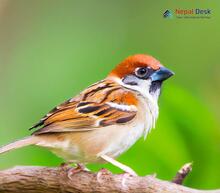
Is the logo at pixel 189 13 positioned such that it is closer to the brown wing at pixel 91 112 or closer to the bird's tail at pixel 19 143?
the brown wing at pixel 91 112

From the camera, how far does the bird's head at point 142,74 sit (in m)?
3.60

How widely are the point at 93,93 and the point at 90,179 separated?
366 mm

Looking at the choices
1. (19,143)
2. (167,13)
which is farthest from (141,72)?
(167,13)

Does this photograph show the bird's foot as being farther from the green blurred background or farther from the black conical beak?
the black conical beak

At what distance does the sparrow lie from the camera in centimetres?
353

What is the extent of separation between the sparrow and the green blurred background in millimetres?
168

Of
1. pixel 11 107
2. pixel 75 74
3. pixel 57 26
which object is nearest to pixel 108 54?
pixel 75 74

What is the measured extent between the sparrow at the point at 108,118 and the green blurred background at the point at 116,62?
0.17 meters

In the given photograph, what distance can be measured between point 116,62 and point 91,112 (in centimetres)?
131

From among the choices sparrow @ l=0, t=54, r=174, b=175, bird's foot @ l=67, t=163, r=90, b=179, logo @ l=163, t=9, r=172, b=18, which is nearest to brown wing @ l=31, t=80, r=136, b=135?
sparrow @ l=0, t=54, r=174, b=175

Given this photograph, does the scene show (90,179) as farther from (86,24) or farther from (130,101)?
(86,24)

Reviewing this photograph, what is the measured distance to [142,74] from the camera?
144 inches

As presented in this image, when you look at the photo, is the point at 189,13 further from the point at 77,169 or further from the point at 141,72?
the point at 77,169

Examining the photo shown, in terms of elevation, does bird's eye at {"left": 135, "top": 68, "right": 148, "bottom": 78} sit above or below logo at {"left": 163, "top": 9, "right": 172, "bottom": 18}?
below
